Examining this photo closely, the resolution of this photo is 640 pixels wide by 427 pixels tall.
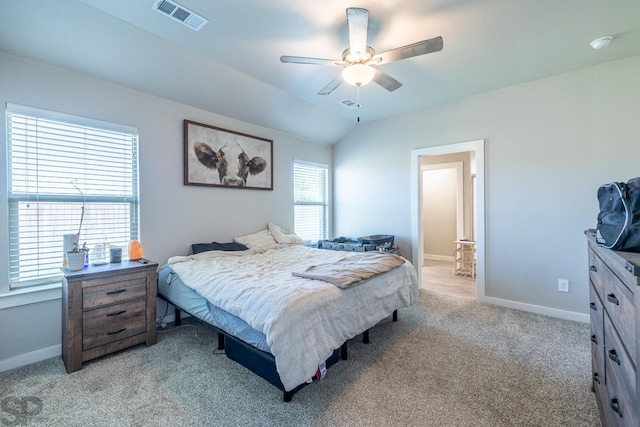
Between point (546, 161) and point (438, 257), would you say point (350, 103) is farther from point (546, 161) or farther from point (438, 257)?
point (438, 257)

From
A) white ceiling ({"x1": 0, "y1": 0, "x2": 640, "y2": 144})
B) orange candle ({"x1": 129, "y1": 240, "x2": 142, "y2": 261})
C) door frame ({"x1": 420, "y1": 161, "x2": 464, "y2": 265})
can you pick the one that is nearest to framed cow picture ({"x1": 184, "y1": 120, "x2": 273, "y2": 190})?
white ceiling ({"x1": 0, "y1": 0, "x2": 640, "y2": 144})

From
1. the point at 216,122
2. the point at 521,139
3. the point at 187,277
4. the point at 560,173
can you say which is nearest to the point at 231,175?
the point at 216,122

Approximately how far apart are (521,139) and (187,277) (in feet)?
13.1

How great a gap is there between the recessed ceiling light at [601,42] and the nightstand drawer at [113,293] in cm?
454

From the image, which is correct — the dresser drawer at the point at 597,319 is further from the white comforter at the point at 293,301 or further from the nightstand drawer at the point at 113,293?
the nightstand drawer at the point at 113,293

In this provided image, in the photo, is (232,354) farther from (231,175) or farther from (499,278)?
(499,278)

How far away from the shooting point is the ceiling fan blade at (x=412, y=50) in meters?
1.87

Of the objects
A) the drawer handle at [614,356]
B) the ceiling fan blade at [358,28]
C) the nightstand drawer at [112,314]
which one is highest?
the ceiling fan blade at [358,28]

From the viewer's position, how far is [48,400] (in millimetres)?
1836

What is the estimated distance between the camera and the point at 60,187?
2.50m

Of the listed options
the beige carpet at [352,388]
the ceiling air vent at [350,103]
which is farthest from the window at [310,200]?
the beige carpet at [352,388]

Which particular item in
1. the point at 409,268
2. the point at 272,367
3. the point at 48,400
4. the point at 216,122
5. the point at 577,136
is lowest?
the point at 48,400

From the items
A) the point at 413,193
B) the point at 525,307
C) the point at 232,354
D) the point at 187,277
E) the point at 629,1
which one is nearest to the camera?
the point at 629,1

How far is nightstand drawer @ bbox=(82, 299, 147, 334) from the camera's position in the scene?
2229 mm
